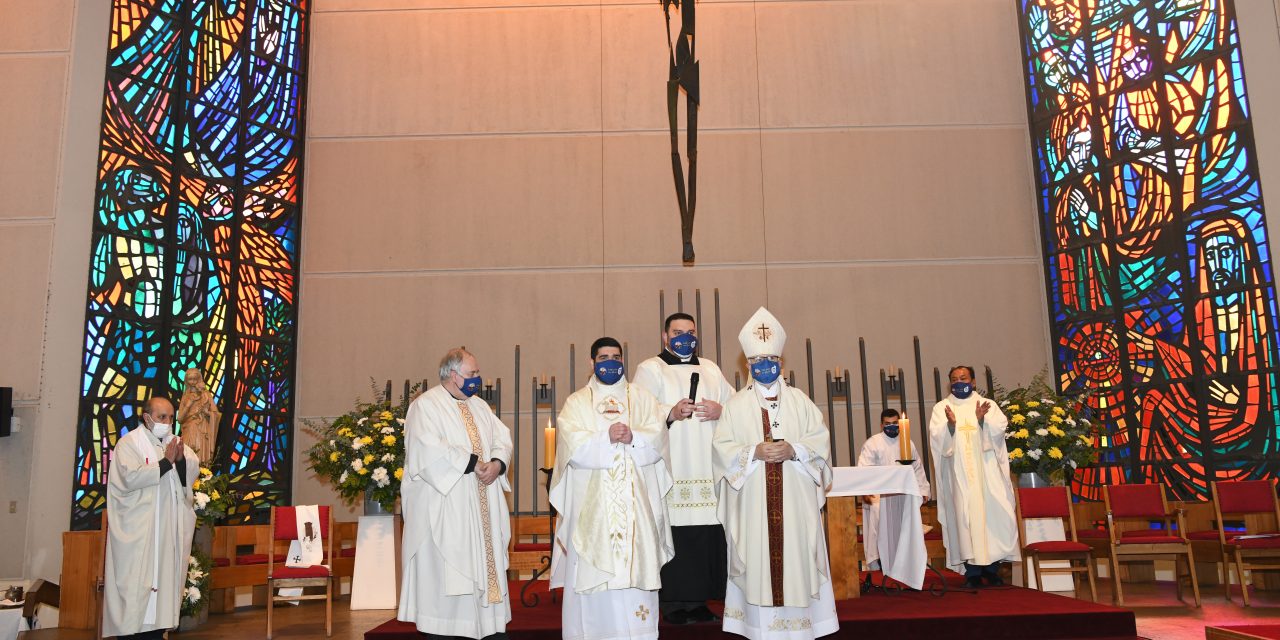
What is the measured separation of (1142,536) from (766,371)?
3844 mm

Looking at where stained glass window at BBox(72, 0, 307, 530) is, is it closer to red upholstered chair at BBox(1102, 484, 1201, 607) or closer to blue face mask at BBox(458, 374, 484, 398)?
blue face mask at BBox(458, 374, 484, 398)

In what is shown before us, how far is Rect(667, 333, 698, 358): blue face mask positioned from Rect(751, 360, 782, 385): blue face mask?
1.52 feet

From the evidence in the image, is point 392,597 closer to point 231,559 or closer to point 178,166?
point 231,559

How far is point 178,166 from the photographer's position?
991 centimetres

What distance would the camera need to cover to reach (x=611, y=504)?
512 cm

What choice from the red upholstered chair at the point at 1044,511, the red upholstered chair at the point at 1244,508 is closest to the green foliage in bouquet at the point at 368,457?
the red upholstered chair at the point at 1044,511

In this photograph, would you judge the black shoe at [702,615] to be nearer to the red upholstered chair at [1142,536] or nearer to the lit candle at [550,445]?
the lit candle at [550,445]

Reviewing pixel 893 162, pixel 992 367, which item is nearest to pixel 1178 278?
pixel 992 367

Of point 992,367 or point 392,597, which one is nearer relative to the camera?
point 392,597

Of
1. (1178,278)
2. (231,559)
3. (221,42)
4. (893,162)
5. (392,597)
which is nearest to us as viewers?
(392,597)

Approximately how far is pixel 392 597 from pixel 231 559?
1.70 metres

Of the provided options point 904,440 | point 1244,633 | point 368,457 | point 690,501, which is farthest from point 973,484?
point 368,457

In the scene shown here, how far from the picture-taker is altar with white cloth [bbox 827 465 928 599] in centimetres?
661

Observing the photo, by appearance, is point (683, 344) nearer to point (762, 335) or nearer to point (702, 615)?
point (762, 335)
